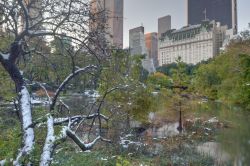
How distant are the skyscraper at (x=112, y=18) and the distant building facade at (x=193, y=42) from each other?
92814 mm

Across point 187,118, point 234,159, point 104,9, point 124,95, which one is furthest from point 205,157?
point 187,118

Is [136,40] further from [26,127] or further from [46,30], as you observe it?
[26,127]

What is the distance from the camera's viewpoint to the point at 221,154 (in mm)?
10453

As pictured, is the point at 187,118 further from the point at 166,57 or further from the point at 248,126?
the point at 166,57

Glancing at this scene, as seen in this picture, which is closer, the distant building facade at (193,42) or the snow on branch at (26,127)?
the snow on branch at (26,127)

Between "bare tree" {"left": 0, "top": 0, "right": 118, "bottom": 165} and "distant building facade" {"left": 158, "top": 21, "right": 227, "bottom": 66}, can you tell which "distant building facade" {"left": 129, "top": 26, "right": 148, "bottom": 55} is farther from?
"distant building facade" {"left": 158, "top": 21, "right": 227, "bottom": 66}

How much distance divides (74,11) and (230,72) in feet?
94.8

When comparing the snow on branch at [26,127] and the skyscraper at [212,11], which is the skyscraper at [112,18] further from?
the skyscraper at [212,11]

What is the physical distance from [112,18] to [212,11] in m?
163

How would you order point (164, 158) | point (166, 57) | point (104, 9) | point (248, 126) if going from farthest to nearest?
1. point (166, 57)
2. point (248, 126)
3. point (164, 158)
4. point (104, 9)

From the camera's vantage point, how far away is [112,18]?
12.3ft

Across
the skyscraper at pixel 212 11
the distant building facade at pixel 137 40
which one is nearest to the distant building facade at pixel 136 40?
the distant building facade at pixel 137 40

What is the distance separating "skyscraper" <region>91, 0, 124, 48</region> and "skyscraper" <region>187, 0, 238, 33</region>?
14793 centimetres

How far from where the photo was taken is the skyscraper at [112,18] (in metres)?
3.46
